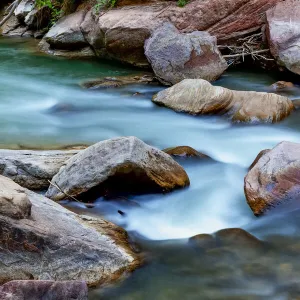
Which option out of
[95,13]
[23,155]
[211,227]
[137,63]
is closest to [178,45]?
[137,63]

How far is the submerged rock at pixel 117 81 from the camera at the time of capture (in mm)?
8921

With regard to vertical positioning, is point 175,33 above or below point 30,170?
above

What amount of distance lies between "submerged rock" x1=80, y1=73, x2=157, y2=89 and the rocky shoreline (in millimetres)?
21

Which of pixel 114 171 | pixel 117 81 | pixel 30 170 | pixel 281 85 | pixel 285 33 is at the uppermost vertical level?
pixel 285 33

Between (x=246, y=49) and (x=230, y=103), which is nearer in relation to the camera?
(x=230, y=103)

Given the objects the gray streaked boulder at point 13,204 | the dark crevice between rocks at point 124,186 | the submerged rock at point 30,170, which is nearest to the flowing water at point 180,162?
the dark crevice between rocks at point 124,186

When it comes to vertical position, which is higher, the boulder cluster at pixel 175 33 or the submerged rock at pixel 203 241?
the boulder cluster at pixel 175 33

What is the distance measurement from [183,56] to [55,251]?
18.9 feet

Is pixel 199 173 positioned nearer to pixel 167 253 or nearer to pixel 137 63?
pixel 167 253

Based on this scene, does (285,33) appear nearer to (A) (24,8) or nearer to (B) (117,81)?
(B) (117,81)

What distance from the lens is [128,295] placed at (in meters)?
3.33

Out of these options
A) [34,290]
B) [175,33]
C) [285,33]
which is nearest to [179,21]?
[175,33]

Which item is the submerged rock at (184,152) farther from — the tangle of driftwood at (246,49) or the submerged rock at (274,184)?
the tangle of driftwood at (246,49)

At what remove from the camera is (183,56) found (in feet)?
27.7
